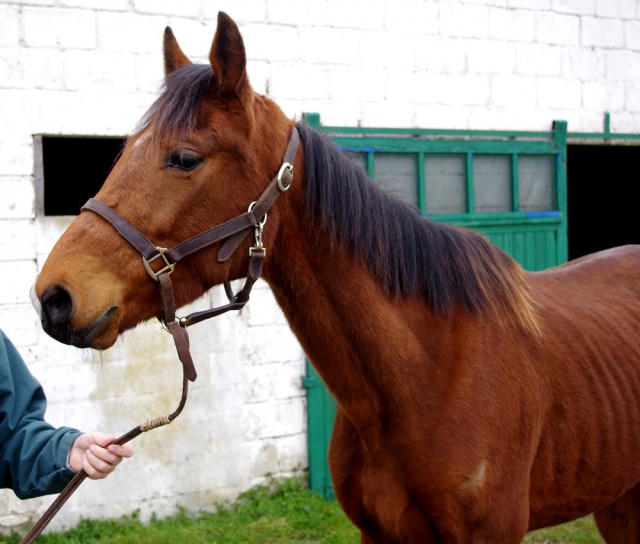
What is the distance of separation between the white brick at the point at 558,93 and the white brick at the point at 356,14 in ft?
4.70

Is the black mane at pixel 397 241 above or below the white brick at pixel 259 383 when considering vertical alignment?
above

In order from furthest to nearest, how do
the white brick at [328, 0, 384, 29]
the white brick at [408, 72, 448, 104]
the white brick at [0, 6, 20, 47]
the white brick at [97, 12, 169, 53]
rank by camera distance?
the white brick at [408, 72, 448, 104] < the white brick at [328, 0, 384, 29] < the white brick at [97, 12, 169, 53] < the white brick at [0, 6, 20, 47]

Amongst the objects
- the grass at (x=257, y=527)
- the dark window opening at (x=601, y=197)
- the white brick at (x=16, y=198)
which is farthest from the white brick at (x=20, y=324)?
the dark window opening at (x=601, y=197)

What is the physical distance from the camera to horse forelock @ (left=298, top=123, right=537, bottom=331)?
2.17 m

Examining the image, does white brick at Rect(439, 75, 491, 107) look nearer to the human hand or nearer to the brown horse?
the brown horse

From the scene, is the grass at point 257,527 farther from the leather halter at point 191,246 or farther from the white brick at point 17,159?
the leather halter at point 191,246

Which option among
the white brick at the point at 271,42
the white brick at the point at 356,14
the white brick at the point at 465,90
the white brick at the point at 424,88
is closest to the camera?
the white brick at the point at 271,42

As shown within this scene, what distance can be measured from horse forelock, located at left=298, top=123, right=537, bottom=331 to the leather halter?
135 millimetres

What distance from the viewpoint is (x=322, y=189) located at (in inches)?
84.7

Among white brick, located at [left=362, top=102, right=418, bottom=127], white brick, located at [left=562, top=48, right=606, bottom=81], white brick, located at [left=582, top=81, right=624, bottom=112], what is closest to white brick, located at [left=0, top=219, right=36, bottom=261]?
white brick, located at [left=362, top=102, right=418, bottom=127]

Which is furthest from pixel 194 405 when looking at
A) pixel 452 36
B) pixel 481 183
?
pixel 452 36

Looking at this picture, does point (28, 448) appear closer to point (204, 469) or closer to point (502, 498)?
point (502, 498)

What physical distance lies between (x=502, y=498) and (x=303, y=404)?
272 cm

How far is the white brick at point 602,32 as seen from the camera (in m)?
5.62
